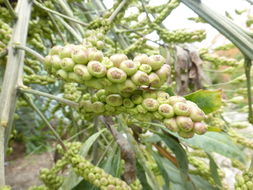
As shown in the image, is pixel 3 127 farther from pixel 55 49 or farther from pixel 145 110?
pixel 145 110

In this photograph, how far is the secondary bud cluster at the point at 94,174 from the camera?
81cm

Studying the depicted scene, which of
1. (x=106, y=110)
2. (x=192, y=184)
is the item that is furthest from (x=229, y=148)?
(x=106, y=110)

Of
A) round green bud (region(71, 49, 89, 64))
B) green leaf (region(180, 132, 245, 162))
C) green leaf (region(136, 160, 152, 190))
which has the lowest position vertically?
green leaf (region(136, 160, 152, 190))

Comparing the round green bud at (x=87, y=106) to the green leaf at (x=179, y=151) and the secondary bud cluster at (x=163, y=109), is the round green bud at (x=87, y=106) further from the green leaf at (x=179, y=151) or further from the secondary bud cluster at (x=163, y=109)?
the green leaf at (x=179, y=151)

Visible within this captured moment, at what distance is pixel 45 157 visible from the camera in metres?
4.30

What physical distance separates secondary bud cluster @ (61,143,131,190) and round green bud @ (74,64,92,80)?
0.34 m

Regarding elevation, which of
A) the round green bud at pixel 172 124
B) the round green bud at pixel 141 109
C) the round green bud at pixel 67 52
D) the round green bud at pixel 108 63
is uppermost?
the round green bud at pixel 67 52

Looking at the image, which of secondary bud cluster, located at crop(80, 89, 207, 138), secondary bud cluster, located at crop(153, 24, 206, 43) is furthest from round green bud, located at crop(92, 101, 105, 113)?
secondary bud cluster, located at crop(153, 24, 206, 43)

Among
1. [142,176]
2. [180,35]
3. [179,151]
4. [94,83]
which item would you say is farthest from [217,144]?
[94,83]

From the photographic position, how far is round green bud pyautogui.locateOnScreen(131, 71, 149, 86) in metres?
0.55

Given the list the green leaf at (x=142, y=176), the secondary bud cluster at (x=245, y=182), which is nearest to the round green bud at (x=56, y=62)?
the secondary bud cluster at (x=245, y=182)

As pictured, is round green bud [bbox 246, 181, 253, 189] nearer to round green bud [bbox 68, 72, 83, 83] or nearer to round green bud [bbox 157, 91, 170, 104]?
round green bud [bbox 157, 91, 170, 104]

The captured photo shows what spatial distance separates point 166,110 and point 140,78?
7 centimetres

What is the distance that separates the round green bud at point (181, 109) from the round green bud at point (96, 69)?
0.14 meters
